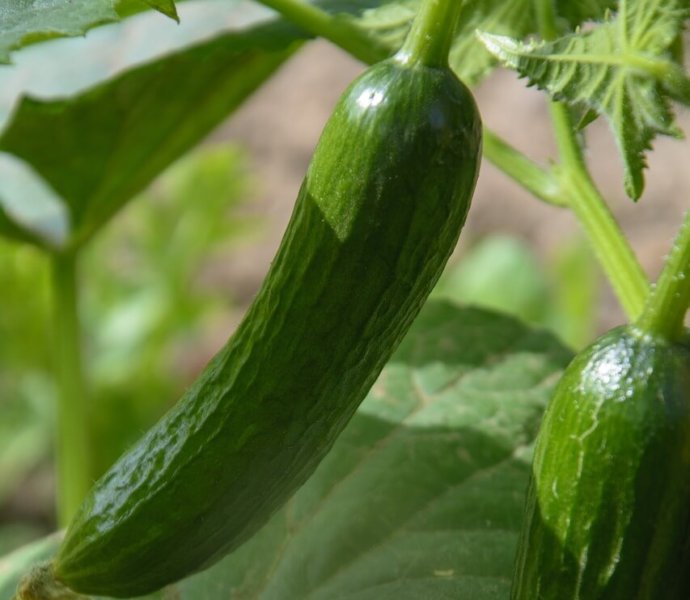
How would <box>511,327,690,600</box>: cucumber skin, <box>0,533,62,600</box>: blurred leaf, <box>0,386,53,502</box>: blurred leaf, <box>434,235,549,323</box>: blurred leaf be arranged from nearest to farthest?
<box>511,327,690,600</box>: cucumber skin
<box>0,533,62,600</box>: blurred leaf
<box>434,235,549,323</box>: blurred leaf
<box>0,386,53,502</box>: blurred leaf

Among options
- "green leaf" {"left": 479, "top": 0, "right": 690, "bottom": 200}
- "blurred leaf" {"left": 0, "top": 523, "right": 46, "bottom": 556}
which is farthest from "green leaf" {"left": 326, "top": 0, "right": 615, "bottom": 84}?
"blurred leaf" {"left": 0, "top": 523, "right": 46, "bottom": 556}

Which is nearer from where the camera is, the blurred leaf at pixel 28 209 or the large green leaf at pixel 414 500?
the large green leaf at pixel 414 500

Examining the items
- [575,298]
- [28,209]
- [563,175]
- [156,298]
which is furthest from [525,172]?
[156,298]

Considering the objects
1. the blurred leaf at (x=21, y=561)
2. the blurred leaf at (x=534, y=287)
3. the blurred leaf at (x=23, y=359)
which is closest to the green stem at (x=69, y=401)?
the blurred leaf at (x=21, y=561)

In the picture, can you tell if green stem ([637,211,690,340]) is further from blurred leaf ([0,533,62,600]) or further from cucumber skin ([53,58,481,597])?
blurred leaf ([0,533,62,600])

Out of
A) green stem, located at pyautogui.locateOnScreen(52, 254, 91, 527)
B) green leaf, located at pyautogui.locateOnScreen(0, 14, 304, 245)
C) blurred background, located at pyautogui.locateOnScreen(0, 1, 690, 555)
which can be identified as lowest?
blurred background, located at pyautogui.locateOnScreen(0, 1, 690, 555)

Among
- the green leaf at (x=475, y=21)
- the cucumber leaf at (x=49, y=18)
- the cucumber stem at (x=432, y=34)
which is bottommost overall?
the green leaf at (x=475, y=21)

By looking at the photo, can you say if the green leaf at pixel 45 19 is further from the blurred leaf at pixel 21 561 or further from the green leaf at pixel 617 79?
the blurred leaf at pixel 21 561
